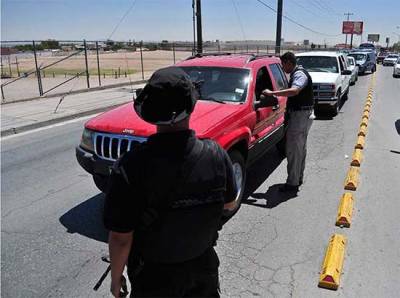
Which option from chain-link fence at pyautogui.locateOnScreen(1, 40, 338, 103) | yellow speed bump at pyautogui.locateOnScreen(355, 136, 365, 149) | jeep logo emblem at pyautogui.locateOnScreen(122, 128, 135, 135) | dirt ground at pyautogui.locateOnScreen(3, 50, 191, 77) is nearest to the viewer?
jeep logo emblem at pyautogui.locateOnScreen(122, 128, 135, 135)

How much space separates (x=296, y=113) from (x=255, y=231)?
1932 mm

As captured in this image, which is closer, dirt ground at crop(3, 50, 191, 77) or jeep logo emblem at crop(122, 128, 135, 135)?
jeep logo emblem at crop(122, 128, 135, 135)

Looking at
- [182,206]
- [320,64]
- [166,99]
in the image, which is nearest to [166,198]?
[182,206]

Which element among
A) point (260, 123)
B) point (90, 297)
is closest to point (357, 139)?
point (260, 123)

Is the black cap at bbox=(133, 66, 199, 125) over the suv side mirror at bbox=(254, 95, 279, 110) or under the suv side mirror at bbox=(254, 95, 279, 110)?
over

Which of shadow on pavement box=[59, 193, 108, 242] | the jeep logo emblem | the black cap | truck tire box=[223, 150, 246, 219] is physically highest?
the black cap

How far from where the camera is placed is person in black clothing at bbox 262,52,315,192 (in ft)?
18.1

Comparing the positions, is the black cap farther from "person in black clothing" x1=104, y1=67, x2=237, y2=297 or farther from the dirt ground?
the dirt ground

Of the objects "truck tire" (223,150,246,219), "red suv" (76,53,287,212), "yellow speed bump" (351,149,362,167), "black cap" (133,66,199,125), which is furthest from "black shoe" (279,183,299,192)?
"black cap" (133,66,199,125)

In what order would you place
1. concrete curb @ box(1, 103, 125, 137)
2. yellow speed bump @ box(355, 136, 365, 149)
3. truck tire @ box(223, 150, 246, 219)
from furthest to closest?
concrete curb @ box(1, 103, 125, 137) < yellow speed bump @ box(355, 136, 365, 149) < truck tire @ box(223, 150, 246, 219)

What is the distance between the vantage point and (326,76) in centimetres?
1270

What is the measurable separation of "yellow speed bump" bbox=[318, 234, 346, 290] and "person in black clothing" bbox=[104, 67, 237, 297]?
6.38ft

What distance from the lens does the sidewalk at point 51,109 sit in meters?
10.6

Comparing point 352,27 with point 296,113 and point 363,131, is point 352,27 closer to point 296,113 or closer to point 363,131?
point 363,131
